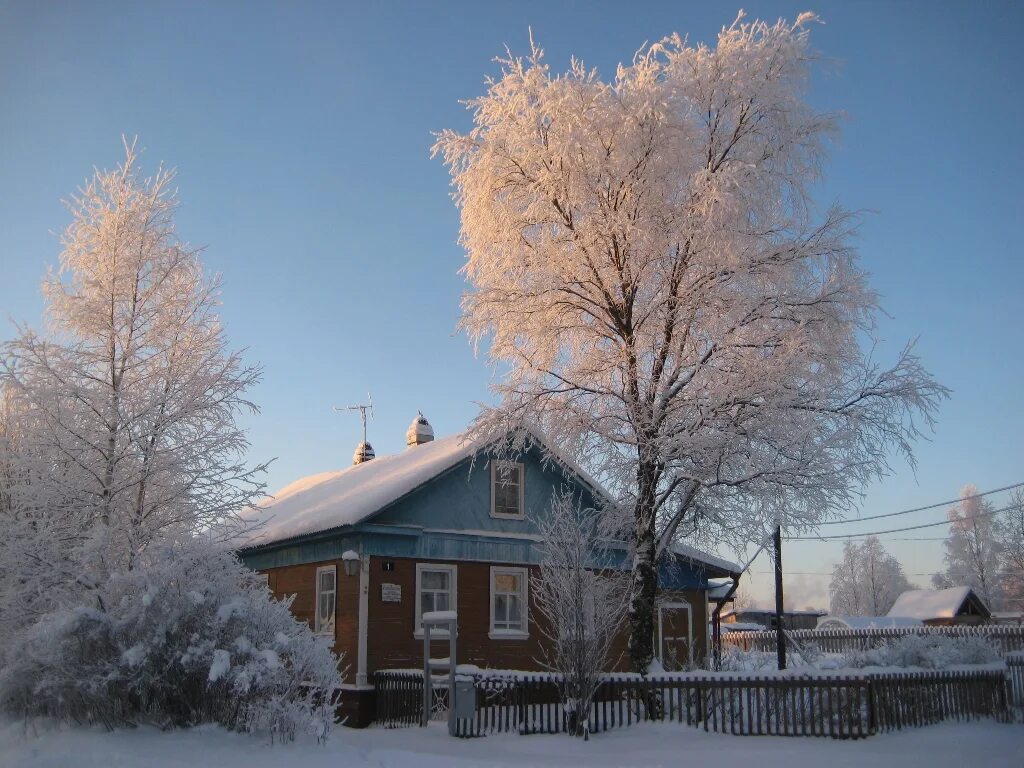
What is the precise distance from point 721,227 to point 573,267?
9.89ft

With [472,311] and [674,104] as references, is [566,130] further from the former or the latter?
[472,311]

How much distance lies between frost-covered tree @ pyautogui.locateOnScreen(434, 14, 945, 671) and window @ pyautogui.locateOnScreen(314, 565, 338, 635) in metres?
5.69

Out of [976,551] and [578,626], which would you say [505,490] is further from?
[976,551]

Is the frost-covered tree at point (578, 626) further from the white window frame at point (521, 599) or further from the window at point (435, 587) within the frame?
the white window frame at point (521, 599)

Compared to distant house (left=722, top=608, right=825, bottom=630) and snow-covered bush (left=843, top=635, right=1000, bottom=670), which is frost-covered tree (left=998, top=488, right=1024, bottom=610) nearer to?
distant house (left=722, top=608, right=825, bottom=630)

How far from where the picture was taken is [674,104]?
17.9 m

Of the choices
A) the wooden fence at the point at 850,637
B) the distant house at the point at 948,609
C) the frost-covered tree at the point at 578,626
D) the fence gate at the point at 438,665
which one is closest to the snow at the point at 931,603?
the distant house at the point at 948,609

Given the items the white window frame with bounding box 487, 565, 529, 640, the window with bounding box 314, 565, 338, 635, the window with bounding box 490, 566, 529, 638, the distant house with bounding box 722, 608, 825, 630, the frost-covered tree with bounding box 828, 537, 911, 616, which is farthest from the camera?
the frost-covered tree with bounding box 828, 537, 911, 616

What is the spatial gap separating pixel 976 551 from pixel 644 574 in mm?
69552

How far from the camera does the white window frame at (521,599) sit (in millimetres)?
21562

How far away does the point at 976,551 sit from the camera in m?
76.6

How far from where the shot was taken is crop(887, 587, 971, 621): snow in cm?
5381

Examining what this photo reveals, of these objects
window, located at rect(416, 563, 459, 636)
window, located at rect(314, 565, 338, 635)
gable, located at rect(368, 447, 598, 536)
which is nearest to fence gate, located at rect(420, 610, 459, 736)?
window, located at rect(416, 563, 459, 636)

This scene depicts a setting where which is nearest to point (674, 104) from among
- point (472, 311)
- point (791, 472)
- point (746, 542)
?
point (472, 311)
